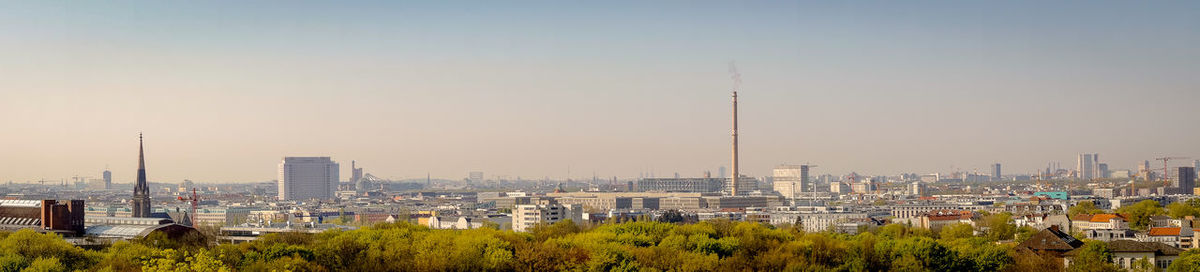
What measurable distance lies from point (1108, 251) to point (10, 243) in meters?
35.6

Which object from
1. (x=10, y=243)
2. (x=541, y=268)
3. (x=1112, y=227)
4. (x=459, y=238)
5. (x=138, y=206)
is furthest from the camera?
(x=138, y=206)

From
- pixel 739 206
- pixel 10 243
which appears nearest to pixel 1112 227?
pixel 10 243

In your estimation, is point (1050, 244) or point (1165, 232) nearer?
point (1050, 244)

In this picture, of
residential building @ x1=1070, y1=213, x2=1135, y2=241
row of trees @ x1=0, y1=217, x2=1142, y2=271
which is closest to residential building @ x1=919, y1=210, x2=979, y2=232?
residential building @ x1=1070, y1=213, x2=1135, y2=241

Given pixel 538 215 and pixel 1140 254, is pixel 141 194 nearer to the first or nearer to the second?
pixel 538 215

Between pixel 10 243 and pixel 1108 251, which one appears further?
pixel 1108 251

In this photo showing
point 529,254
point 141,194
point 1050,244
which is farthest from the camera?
point 141,194

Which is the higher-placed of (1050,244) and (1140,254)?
(1050,244)

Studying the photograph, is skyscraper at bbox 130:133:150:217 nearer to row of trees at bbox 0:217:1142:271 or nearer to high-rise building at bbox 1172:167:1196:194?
row of trees at bbox 0:217:1142:271

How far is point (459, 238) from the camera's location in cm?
5428

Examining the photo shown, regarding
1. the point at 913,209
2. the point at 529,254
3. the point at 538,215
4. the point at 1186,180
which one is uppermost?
the point at 1186,180

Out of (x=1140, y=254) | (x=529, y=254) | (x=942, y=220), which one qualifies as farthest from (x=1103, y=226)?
(x=529, y=254)

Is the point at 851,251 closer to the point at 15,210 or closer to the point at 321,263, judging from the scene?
the point at 321,263

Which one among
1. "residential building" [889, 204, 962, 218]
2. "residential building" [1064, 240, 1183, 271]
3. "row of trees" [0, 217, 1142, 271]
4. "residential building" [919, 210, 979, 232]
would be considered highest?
"row of trees" [0, 217, 1142, 271]
